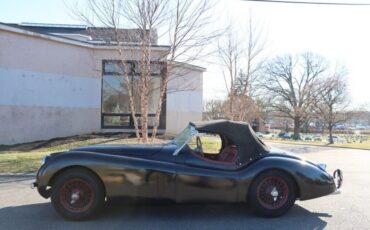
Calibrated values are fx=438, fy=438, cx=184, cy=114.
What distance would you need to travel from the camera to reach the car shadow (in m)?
5.90

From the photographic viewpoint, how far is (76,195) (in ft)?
20.2

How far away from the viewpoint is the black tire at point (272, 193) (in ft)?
21.0

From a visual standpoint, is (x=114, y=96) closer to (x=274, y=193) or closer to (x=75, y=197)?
(x=75, y=197)

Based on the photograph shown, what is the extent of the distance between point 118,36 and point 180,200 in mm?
10464

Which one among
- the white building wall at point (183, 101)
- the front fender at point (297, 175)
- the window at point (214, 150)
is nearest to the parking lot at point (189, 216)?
the front fender at point (297, 175)

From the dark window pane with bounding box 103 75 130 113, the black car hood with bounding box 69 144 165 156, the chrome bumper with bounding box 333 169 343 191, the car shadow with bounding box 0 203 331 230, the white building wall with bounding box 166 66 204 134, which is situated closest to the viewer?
the car shadow with bounding box 0 203 331 230

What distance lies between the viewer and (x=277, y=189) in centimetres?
648

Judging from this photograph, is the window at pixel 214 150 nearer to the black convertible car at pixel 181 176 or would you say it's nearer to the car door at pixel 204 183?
the black convertible car at pixel 181 176

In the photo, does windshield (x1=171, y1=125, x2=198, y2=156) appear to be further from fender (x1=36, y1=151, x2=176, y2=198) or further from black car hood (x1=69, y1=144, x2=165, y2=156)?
fender (x1=36, y1=151, x2=176, y2=198)

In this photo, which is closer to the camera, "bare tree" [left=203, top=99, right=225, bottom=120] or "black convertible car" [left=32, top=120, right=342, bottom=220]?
"black convertible car" [left=32, top=120, right=342, bottom=220]

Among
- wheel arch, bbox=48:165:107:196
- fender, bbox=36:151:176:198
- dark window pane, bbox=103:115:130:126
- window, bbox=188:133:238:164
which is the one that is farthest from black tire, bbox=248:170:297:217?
dark window pane, bbox=103:115:130:126

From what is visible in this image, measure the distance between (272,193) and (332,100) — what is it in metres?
55.4

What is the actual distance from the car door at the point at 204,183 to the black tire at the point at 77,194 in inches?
45.3

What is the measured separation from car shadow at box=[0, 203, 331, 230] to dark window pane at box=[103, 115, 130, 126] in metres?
16.2
